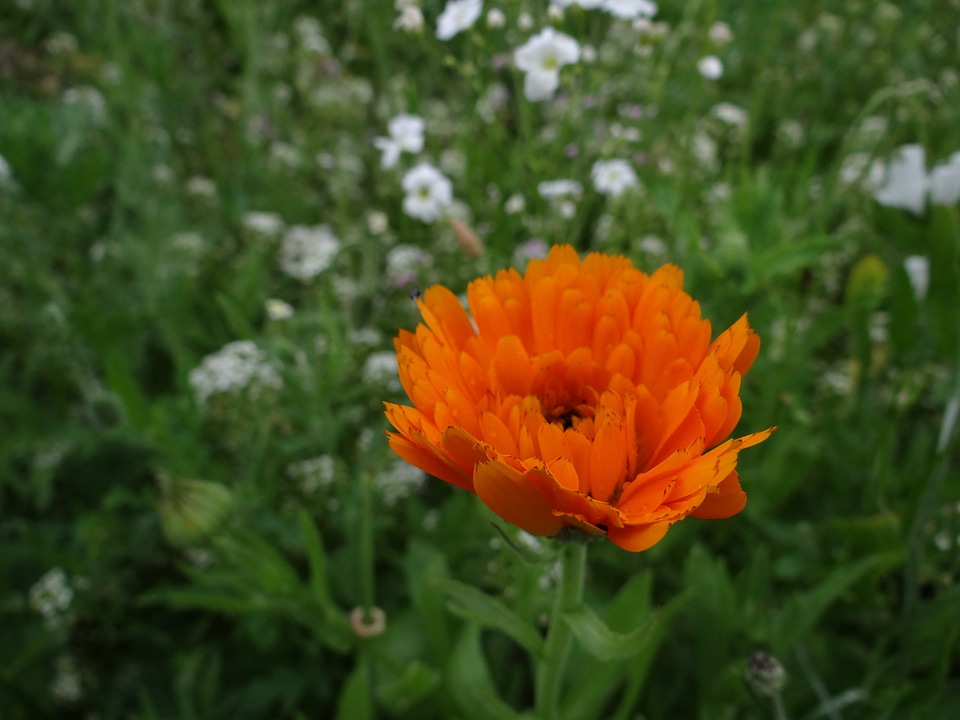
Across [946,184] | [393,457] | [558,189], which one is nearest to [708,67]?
[558,189]

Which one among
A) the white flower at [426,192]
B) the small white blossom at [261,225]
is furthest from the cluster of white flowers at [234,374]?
the small white blossom at [261,225]

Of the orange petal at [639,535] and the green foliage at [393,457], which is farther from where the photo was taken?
the green foliage at [393,457]

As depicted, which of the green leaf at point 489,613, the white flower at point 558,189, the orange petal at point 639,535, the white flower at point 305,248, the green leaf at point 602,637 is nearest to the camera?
the orange petal at point 639,535

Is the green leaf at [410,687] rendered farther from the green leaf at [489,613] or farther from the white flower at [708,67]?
the white flower at [708,67]

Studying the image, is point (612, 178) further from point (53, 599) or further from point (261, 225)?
point (53, 599)

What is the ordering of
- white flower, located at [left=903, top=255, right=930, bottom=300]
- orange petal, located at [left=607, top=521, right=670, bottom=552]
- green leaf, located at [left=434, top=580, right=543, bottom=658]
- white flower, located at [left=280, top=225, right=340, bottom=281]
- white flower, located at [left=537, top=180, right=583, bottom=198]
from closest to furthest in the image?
orange petal, located at [left=607, top=521, right=670, bottom=552], green leaf, located at [left=434, top=580, right=543, bottom=658], white flower, located at [left=903, top=255, right=930, bottom=300], white flower, located at [left=537, top=180, right=583, bottom=198], white flower, located at [left=280, top=225, right=340, bottom=281]

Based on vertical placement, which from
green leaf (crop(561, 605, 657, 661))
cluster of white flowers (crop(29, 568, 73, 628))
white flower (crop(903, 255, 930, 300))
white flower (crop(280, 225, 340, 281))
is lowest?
cluster of white flowers (crop(29, 568, 73, 628))

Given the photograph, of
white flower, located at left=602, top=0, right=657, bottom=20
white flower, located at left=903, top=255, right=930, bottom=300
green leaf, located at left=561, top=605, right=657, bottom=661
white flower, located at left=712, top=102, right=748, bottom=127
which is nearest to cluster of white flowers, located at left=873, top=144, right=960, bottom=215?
white flower, located at left=903, top=255, right=930, bottom=300

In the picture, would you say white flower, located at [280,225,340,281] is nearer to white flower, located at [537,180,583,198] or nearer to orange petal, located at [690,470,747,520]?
white flower, located at [537,180,583,198]
